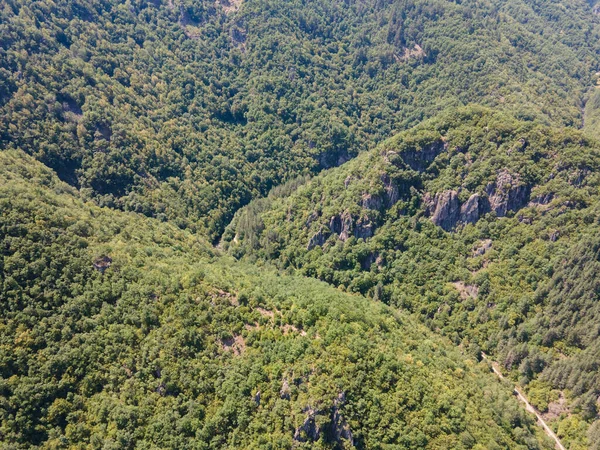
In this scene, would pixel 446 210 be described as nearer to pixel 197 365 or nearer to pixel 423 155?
pixel 423 155

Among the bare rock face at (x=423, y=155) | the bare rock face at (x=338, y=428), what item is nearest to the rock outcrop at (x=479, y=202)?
the bare rock face at (x=423, y=155)

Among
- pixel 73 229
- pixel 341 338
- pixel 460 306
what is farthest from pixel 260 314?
pixel 460 306

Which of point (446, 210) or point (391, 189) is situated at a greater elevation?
point (391, 189)

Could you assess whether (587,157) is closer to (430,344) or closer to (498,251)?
(498,251)

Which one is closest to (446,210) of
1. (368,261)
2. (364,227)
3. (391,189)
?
(391,189)

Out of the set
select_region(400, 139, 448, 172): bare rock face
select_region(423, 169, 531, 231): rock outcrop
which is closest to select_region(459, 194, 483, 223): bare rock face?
select_region(423, 169, 531, 231): rock outcrop

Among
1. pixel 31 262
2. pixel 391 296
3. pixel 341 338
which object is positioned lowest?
pixel 31 262

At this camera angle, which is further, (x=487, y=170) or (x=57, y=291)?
(x=487, y=170)
